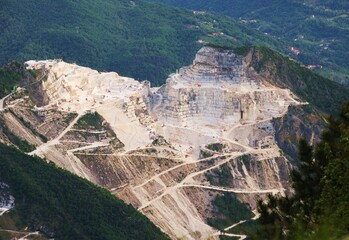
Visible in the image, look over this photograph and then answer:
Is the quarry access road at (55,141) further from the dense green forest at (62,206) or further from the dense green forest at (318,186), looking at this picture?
the dense green forest at (318,186)

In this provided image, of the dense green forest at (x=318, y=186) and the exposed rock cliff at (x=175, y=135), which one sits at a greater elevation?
the dense green forest at (x=318, y=186)

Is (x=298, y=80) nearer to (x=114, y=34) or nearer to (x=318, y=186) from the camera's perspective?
(x=318, y=186)

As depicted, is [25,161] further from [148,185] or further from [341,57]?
[341,57]

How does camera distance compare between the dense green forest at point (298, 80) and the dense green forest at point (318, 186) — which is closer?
the dense green forest at point (318, 186)

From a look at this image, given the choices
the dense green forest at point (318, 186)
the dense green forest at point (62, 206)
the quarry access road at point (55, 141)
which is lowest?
the dense green forest at point (62, 206)

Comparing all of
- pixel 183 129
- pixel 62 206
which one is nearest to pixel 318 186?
pixel 62 206

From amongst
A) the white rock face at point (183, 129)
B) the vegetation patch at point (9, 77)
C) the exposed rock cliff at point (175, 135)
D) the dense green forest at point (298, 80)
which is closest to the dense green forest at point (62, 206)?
the exposed rock cliff at point (175, 135)
